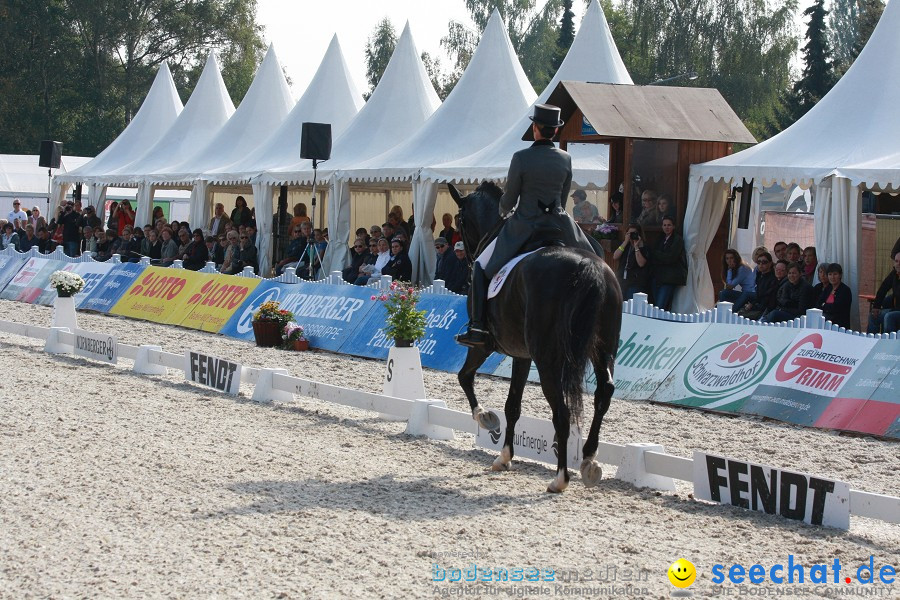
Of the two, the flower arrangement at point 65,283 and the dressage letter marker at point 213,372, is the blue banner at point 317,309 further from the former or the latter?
the dressage letter marker at point 213,372

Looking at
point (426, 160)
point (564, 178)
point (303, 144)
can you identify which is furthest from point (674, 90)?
point (564, 178)

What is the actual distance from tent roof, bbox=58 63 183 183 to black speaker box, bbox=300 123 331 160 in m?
12.0

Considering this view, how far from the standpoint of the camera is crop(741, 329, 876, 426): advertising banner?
399 inches

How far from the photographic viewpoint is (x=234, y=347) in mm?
15945

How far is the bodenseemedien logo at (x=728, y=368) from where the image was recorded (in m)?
10.9

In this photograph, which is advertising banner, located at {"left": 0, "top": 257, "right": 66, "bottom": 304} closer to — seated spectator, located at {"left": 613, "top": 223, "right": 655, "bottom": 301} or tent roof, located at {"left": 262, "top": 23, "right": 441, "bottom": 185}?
tent roof, located at {"left": 262, "top": 23, "right": 441, "bottom": 185}

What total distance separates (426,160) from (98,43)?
48432 mm

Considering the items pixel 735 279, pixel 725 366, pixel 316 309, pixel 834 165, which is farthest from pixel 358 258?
pixel 725 366

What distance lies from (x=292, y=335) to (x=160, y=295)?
4855 mm

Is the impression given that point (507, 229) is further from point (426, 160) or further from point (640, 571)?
point (426, 160)

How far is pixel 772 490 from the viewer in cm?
684

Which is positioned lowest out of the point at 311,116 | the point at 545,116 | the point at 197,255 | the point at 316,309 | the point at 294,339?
the point at 294,339

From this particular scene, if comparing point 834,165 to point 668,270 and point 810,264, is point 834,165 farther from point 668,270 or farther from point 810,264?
point 668,270

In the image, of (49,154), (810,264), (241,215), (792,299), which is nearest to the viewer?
(792,299)
